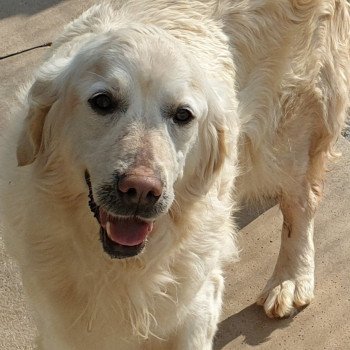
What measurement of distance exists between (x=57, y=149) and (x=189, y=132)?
0.50 m

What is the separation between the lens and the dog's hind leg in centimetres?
412

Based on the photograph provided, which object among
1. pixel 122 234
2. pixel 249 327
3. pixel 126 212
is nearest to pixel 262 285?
pixel 249 327

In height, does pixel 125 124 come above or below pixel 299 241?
above

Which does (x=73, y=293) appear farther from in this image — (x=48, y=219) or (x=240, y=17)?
(x=240, y=17)

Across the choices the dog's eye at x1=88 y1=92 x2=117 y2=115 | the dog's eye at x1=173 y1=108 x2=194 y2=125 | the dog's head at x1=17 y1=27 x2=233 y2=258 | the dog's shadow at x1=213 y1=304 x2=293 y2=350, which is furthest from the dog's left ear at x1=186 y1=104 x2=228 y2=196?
the dog's shadow at x1=213 y1=304 x2=293 y2=350

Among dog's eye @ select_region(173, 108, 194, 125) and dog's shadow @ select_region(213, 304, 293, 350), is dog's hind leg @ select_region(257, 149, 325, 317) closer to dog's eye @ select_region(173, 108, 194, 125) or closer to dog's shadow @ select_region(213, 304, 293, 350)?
dog's shadow @ select_region(213, 304, 293, 350)

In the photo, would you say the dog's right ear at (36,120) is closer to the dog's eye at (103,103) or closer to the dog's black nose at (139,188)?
the dog's eye at (103,103)

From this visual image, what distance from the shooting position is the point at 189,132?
2.89 m

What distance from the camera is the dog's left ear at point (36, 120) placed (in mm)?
2932

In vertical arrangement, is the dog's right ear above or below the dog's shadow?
above

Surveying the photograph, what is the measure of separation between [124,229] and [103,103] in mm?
461

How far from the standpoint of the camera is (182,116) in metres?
2.85

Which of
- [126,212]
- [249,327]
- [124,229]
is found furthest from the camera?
[249,327]

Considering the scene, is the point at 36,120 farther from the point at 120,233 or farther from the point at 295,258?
the point at 295,258
